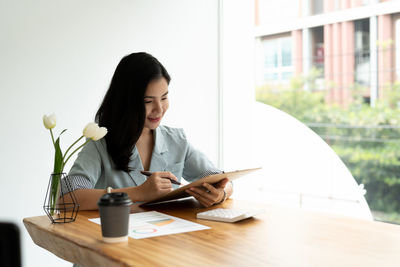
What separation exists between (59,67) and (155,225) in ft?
5.07

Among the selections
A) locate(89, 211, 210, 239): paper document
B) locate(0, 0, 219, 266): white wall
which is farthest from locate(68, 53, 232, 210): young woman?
locate(0, 0, 219, 266): white wall

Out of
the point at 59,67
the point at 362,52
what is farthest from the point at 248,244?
the point at 362,52

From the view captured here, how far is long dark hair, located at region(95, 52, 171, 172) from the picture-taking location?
5.57ft

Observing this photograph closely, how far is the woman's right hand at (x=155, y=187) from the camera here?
1.46m

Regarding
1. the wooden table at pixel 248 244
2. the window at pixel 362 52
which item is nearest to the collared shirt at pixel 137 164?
the wooden table at pixel 248 244

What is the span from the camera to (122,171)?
1.72 metres

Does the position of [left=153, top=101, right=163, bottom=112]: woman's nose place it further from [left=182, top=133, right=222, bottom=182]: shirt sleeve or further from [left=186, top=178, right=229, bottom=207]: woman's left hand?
[left=186, top=178, right=229, bottom=207]: woman's left hand

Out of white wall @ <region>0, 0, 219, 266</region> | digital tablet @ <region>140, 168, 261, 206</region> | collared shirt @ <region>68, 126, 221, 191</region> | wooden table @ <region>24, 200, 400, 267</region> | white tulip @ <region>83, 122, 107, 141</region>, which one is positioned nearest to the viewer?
wooden table @ <region>24, 200, 400, 267</region>

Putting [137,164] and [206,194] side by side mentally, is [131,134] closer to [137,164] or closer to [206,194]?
[137,164]

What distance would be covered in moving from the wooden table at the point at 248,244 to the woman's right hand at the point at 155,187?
103 millimetres

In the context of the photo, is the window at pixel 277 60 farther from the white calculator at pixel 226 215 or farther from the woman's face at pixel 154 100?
the white calculator at pixel 226 215

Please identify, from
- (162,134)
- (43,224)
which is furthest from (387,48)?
(43,224)

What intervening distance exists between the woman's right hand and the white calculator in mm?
151

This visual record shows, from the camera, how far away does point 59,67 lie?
8.28 feet
